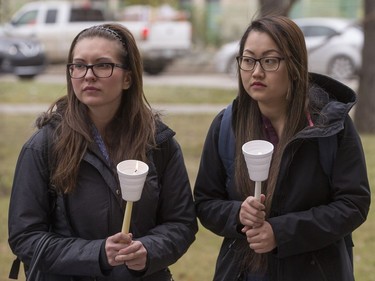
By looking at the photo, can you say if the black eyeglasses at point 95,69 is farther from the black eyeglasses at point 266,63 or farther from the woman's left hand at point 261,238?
the woman's left hand at point 261,238

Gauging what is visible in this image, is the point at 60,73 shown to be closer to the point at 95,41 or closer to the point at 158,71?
the point at 158,71

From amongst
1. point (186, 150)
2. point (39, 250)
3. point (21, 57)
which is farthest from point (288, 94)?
point (21, 57)

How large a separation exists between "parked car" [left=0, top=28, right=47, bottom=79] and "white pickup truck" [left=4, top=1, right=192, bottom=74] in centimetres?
150

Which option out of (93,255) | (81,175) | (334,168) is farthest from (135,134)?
(334,168)

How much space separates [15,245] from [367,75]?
792 centimetres

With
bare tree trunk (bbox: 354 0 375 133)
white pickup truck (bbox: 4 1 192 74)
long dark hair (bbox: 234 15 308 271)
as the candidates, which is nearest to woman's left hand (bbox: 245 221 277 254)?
long dark hair (bbox: 234 15 308 271)

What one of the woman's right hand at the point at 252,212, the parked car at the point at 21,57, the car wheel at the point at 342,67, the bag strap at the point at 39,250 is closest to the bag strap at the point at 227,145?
the woman's right hand at the point at 252,212

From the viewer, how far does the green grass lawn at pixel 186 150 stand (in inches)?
210

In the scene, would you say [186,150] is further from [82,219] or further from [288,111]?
[82,219]

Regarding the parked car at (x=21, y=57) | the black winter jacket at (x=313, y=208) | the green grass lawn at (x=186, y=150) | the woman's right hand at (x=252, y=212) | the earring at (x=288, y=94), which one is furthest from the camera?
the parked car at (x=21, y=57)

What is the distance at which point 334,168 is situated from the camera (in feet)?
8.99

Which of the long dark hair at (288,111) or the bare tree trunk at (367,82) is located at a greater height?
the long dark hair at (288,111)

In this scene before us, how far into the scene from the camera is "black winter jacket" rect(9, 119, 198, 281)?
2.61 meters

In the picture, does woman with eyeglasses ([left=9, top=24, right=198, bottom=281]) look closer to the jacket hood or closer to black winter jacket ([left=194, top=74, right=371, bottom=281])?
black winter jacket ([left=194, top=74, right=371, bottom=281])
